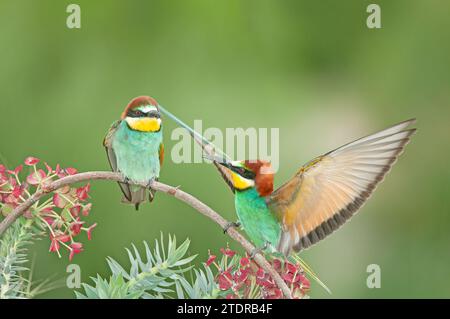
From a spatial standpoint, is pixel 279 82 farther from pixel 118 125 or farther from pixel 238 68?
pixel 118 125

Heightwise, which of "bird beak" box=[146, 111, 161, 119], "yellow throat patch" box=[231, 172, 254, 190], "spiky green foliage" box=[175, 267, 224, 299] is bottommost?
"spiky green foliage" box=[175, 267, 224, 299]

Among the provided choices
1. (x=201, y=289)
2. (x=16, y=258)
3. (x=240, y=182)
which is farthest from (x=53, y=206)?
(x=240, y=182)

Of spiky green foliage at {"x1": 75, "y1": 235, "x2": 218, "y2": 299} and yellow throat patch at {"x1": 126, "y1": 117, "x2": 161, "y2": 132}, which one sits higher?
yellow throat patch at {"x1": 126, "y1": 117, "x2": 161, "y2": 132}

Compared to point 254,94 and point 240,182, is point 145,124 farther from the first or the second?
point 254,94

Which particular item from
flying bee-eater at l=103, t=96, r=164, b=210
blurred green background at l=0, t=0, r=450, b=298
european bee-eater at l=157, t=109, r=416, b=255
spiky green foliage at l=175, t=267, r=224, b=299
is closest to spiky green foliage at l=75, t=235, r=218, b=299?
spiky green foliage at l=175, t=267, r=224, b=299

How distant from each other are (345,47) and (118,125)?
1011 millimetres

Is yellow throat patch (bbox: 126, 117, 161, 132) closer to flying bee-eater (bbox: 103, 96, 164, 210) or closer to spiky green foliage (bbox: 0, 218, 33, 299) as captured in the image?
flying bee-eater (bbox: 103, 96, 164, 210)

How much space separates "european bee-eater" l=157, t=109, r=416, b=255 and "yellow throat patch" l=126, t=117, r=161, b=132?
16 cm

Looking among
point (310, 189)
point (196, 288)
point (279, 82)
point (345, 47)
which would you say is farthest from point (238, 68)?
point (196, 288)

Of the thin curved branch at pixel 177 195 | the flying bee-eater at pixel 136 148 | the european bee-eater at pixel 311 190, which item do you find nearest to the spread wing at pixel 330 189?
the european bee-eater at pixel 311 190

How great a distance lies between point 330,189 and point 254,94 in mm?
952

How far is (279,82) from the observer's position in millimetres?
1867

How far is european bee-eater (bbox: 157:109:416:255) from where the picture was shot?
82 centimetres

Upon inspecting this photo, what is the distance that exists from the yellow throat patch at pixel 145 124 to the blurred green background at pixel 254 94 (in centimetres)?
54
